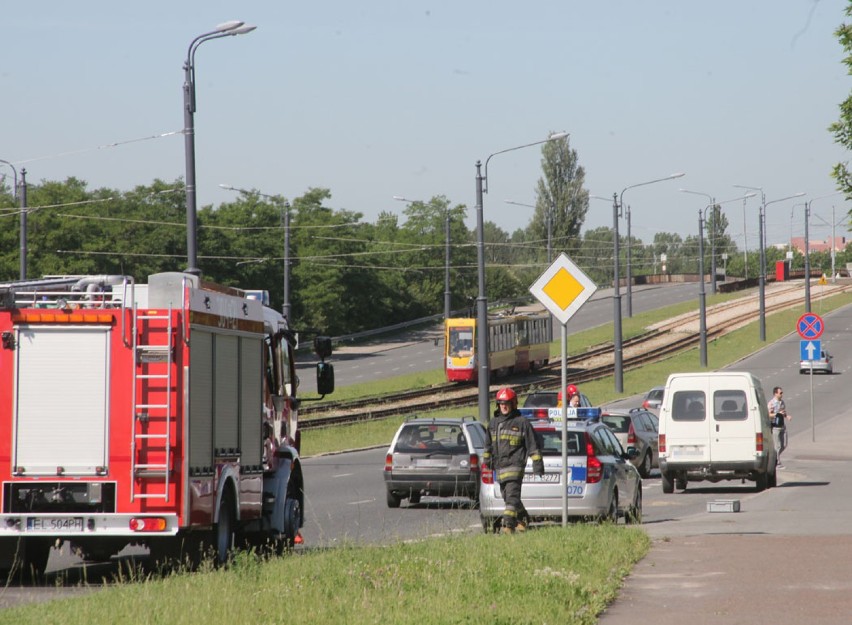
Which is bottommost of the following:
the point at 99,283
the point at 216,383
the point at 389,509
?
the point at 389,509

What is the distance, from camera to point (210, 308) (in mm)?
13023

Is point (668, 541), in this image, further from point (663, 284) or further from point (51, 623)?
point (663, 284)

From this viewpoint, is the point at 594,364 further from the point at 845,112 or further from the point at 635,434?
the point at 845,112

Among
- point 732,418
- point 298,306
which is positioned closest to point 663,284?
point 298,306

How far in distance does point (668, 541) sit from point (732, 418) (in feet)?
37.2

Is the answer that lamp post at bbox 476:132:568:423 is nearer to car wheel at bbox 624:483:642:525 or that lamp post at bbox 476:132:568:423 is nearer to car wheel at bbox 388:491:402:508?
car wheel at bbox 388:491:402:508

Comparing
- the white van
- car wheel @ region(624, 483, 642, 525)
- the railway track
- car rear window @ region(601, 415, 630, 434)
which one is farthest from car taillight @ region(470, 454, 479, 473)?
the railway track

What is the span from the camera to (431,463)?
23.4 m

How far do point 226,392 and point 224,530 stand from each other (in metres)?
1.30

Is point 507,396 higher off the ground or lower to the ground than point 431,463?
higher

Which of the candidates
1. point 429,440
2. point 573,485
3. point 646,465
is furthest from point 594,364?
point 573,485

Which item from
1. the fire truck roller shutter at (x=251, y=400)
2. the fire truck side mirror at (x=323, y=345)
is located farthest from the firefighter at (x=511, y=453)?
the fire truck roller shutter at (x=251, y=400)

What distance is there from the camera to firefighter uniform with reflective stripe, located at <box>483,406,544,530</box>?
1576cm

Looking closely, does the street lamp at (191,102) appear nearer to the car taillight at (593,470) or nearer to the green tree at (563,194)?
the car taillight at (593,470)
